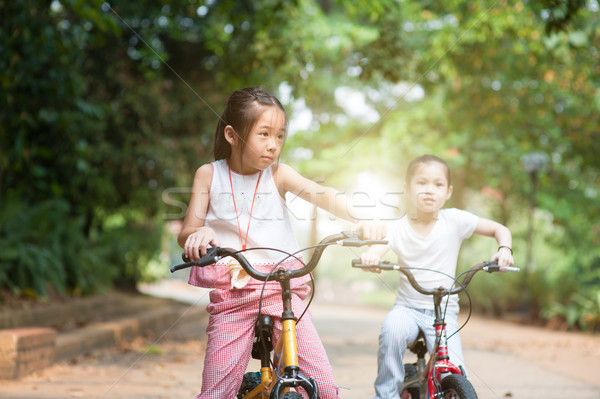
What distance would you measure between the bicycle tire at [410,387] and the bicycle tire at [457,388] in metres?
0.60

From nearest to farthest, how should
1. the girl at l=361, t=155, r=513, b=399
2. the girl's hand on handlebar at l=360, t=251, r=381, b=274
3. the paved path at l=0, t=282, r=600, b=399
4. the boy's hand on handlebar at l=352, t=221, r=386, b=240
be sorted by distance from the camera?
the boy's hand on handlebar at l=352, t=221, r=386, b=240 → the girl's hand on handlebar at l=360, t=251, r=381, b=274 → the girl at l=361, t=155, r=513, b=399 → the paved path at l=0, t=282, r=600, b=399

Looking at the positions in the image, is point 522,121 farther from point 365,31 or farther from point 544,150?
point 365,31

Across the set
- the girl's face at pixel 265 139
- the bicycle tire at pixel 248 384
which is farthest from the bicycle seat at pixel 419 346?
the girl's face at pixel 265 139

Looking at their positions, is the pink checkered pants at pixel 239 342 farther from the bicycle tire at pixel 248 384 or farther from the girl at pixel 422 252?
the girl at pixel 422 252

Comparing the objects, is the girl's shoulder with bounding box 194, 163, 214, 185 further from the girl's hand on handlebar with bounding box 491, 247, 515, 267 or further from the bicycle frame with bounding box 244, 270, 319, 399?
the girl's hand on handlebar with bounding box 491, 247, 515, 267

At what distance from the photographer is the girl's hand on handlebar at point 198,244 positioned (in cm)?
239

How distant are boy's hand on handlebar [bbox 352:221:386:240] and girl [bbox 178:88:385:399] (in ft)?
0.72

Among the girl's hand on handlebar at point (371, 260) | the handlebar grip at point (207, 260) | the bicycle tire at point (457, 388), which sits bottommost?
the bicycle tire at point (457, 388)

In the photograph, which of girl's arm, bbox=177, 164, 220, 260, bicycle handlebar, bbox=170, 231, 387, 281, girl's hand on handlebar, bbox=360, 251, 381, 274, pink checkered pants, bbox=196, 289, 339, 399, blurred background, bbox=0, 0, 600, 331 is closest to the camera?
bicycle handlebar, bbox=170, 231, 387, 281

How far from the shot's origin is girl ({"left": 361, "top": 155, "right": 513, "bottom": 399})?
3.36m

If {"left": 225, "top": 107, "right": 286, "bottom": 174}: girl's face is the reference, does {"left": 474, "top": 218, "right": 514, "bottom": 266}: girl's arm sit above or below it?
below

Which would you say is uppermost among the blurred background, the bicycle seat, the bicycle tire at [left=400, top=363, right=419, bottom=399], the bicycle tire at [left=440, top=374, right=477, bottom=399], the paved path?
the blurred background

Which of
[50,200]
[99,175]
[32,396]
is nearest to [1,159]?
[50,200]

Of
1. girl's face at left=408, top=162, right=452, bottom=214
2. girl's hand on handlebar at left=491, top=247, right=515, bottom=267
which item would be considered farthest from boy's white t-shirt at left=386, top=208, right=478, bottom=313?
girl's hand on handlebar at left=491, top=247, right=515, bottom=267
